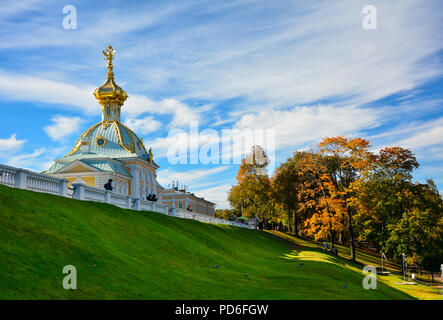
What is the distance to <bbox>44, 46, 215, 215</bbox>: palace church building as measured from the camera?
59.8 metres

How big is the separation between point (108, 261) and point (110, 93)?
66674 millimetres

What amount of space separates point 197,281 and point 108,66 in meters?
70.2

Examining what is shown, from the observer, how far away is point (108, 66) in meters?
79.8

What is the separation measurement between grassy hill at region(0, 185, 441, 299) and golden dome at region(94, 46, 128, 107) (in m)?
56.0

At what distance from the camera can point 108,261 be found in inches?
593

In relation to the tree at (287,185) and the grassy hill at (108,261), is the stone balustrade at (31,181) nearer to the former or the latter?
the grassy hill at (108,261)

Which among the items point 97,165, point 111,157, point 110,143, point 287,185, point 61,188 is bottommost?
point 61,188

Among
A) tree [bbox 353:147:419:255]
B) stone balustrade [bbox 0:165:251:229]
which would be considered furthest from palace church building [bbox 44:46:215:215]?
stone balustrade [bbox 0:165:251:229]

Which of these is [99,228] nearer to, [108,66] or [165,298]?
[165,298]

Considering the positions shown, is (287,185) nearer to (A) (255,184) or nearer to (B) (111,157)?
(A) (255,184)

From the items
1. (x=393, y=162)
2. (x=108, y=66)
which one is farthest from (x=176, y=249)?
(x=108, y=66)

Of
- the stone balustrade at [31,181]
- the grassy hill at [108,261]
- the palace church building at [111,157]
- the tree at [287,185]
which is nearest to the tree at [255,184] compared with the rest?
the tree at [287,185]

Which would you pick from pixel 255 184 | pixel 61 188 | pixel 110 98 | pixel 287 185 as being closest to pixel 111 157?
pixel 110 98

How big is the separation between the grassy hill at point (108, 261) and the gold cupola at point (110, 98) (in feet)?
182
